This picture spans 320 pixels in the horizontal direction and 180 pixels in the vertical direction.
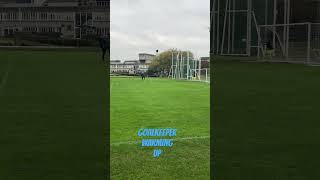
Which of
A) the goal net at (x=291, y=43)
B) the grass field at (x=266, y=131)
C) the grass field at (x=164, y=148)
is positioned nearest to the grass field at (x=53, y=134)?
the grass field at (x=164, y=148)

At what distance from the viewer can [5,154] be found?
372cm

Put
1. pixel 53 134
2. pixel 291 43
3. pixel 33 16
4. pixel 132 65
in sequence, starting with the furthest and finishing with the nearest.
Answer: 1. pixel 33 16
2. pixel 291 43
3. pixel 53 134
4. pixel 132 65

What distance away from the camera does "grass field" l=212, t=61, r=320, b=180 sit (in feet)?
10.5

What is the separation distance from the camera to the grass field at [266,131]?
321 centimetres

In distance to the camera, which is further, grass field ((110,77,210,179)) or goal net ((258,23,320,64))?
goal net ((258,23,320,64))

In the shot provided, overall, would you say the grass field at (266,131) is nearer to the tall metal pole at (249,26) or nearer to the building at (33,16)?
the tall metal pole at (249,26)

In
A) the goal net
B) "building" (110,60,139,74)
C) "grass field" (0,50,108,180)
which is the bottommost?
"grass field" (0,50,108,180)

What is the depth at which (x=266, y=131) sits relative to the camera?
15.1 ft

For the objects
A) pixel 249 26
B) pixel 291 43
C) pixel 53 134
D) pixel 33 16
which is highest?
pixel 33 16

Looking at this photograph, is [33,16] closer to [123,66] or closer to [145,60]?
[145,60]

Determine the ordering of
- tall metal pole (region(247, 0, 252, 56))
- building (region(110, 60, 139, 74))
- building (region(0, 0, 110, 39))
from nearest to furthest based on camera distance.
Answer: building (region(110, 60, 139, 74))
tall metal pole (region(247, 0, 252, 56))
building (region(0, 0, 110, 39))

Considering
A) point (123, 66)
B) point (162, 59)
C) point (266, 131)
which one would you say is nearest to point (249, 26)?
point (266, 131)

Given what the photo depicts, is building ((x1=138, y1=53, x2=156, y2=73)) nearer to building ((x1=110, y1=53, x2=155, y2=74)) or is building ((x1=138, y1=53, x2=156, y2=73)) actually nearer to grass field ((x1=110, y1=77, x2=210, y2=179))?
building ((x1=110, y1=53, x2=155, y2=74))

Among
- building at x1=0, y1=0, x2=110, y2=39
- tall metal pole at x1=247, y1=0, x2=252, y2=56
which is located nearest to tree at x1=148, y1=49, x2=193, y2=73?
tall metal pole at x1=247, y1=0, x2=252, y2=56
